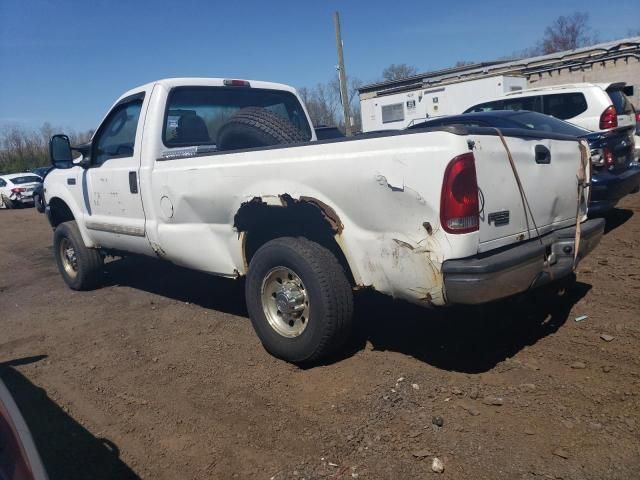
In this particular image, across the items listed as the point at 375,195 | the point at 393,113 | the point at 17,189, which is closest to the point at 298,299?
the point at 375,195

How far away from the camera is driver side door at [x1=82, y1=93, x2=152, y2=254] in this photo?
4.91 metres

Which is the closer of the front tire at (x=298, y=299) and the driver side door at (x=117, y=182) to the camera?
the front tire at (x=298, y=299)

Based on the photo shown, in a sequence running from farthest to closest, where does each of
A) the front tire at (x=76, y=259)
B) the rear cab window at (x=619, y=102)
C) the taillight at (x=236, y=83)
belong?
1. the rear cab window at (x=619, y=102)
2. the front tire at (x=76, y=259)
3. the taillight at (x=236, y=83)

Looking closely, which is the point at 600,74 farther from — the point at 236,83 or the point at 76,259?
the point at 76,259

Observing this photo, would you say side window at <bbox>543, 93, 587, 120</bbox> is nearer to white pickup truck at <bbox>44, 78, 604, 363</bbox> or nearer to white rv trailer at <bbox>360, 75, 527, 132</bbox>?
white pickup truck at <bbox>44, 78, 604, 363</bbox>

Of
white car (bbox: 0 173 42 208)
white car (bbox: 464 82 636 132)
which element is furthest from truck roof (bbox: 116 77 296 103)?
white car (bbox: 0 173 42 208)

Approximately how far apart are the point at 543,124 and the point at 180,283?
202 inches

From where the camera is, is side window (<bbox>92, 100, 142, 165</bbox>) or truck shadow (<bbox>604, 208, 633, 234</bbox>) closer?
side window (<bbox>92, 100, 142, 165</bbox>)

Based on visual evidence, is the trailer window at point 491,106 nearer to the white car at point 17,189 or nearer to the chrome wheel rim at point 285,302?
the chrome wheel rim at point 285,302

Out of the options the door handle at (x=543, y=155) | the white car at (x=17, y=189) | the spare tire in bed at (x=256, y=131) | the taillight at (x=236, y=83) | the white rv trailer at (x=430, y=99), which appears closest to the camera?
the door handle at (x=543, y=155)

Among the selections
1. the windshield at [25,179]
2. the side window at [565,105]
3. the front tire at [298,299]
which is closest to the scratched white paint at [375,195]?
the front tire at [298,299]

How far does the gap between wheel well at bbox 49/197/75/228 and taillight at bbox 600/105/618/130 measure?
25.7 feet

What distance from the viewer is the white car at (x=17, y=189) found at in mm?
22031

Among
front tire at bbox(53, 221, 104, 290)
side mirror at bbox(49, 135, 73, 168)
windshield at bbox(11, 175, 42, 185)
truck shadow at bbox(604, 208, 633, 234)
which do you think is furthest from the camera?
windshield at bbox(11, 175, 42, 185)
